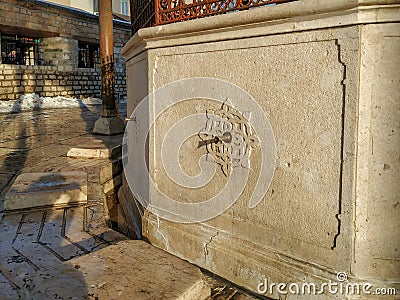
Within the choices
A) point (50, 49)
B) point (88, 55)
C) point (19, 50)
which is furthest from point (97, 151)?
point (88, 55)

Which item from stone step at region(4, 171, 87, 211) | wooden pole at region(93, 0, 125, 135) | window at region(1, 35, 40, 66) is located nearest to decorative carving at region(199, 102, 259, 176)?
stone step at region(4, 171, 87, 211)

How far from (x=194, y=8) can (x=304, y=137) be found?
1190mm

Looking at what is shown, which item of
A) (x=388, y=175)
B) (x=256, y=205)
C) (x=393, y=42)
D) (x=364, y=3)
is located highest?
(x=364, y=3)

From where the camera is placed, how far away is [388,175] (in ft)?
5.94

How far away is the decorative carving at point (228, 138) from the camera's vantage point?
89.0 inches

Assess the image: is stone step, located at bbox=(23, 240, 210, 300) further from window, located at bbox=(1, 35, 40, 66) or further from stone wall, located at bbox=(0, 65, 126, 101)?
window, located at bbox=(1, 35, 40, 66)

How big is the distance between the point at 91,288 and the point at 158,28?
1.68 m

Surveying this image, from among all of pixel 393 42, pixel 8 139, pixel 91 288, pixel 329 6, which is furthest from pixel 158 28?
pixel 8 139

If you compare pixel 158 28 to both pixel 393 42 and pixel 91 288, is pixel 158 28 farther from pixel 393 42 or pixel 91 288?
pixel 91 288

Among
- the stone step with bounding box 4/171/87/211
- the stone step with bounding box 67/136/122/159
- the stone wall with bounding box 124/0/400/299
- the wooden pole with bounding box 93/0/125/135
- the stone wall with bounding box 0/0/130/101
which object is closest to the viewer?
the stone wall with bounding box 124/0/400/299

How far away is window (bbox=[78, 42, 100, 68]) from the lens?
61.9 ft

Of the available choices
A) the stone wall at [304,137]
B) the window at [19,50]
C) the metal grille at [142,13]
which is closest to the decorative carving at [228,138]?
the stone wall at [304,137]

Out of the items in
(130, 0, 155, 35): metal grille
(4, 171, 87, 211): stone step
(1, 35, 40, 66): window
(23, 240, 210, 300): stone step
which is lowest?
(23, 240, 210, 300): stone step

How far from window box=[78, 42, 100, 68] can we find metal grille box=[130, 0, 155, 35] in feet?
50.7
